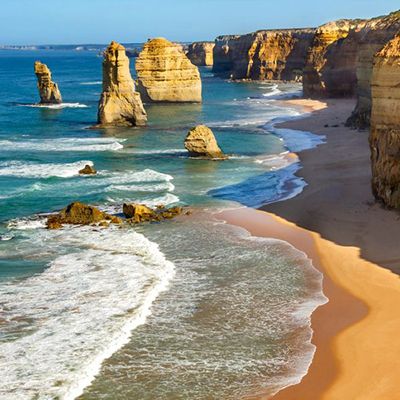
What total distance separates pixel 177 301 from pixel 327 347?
4.50 metres

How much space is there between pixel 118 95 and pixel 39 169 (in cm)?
1868

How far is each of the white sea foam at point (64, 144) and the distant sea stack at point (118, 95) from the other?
604cm

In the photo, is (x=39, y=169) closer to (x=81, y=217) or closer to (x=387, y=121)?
(x=81, y=217)

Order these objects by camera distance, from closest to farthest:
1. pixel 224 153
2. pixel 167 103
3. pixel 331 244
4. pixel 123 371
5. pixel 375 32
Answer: pixel 123 371 → pixel 331 244 → pixel 224 153 → pixel 375 32 → pixel 167 103

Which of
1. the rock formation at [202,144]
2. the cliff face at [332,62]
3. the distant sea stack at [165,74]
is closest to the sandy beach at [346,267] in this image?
the rock formation at [202,144]

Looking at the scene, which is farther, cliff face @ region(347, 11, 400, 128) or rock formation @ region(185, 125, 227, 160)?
cliff face @ region(347, 11, 400, 128)

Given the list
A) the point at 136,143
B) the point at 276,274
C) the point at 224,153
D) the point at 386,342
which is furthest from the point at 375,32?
the point at 386,342

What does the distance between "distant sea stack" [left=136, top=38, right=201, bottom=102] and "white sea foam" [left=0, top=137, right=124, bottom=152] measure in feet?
82.6

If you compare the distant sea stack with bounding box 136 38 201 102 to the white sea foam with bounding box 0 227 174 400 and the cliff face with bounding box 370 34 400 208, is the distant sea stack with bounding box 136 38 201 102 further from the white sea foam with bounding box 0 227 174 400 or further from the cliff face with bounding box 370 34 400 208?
the white sea foam with bounding box 0 227 174 400

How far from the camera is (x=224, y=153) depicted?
44.0 m

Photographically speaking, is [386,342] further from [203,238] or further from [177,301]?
[203,238]

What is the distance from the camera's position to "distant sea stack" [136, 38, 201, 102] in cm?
7500

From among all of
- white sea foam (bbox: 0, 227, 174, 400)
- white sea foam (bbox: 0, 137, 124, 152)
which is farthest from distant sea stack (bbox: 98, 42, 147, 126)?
white sea foam (bbox: 0, 227, 174, 400)

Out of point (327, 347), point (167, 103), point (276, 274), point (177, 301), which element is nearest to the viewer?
point (327, 347)
